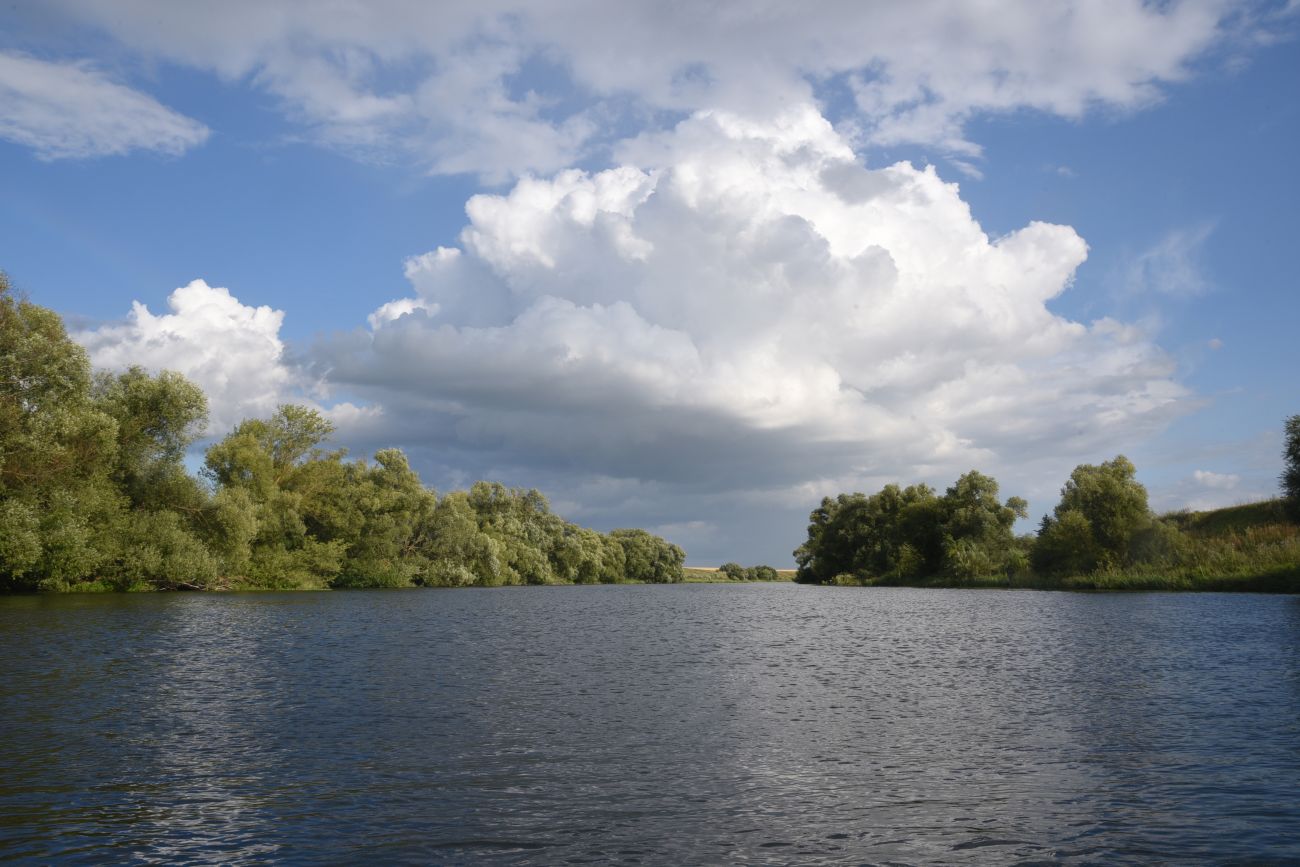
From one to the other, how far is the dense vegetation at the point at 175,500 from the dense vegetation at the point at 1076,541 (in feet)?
209

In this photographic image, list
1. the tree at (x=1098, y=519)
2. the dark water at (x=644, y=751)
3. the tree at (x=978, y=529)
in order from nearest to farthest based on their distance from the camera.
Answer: the dark water at (x=644, y=751), the tree at (x=1098, y=519), the tree at (x=978, y=529)

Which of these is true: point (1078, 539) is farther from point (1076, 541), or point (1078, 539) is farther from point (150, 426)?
point (150, 426)

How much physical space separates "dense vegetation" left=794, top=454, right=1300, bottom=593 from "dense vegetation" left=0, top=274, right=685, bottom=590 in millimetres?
63676

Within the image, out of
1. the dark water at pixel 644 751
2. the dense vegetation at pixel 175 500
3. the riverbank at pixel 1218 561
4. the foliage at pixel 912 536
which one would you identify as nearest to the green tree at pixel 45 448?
the dense vegetation at pixel 175 500

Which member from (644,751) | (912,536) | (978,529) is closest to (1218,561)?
(978,529)

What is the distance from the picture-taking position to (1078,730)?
2008cm

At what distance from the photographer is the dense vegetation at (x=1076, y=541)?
7256 centimetres

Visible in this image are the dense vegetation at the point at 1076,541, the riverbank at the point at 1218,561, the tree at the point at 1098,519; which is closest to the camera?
the riverbank at the point at 1218,561

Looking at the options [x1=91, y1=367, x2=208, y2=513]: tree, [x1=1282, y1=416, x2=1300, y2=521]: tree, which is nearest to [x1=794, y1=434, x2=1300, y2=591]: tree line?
[x1=1282, y1=416, x2=1300, y2=521]: tree

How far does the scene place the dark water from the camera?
1245cm

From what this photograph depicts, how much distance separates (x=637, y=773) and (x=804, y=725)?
6.13 meters

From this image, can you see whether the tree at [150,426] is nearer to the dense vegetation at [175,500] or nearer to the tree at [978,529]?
Answer: the dense vegetation at [175,500]

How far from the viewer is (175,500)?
73.6m

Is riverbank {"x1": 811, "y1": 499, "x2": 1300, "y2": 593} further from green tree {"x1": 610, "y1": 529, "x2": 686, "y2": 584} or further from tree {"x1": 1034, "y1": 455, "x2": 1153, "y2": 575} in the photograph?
green tree {"x1": 610, "y1": 529, "x2": 686, "y2": 584}
